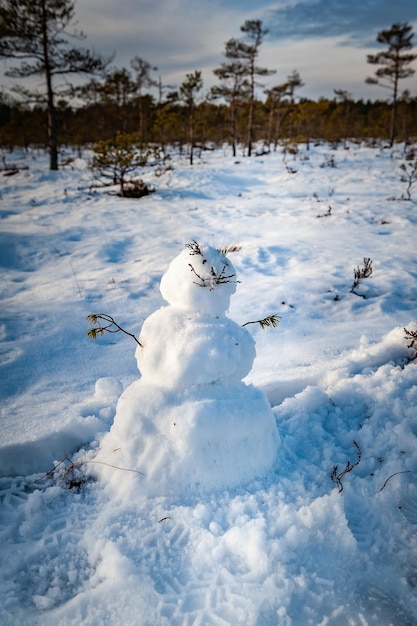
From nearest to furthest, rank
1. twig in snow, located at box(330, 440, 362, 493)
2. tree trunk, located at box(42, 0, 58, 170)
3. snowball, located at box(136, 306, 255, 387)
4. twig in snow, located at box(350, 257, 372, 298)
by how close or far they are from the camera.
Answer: snowball, located at box(136, 306, 255, 387), twig in snow, located at box(330, 440, 362, 493), twig in snow, located at box(350, 257, 372, 298), tree trunk, located at box(42, 0, 58, 170)

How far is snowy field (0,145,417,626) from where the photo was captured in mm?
1489

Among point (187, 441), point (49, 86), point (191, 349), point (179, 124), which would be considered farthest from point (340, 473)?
point (179, 124)

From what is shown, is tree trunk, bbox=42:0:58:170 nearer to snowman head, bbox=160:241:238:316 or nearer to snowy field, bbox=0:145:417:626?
snowy field, bbox=0:145:417:626

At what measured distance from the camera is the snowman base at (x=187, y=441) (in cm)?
186

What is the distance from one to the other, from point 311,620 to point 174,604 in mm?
598

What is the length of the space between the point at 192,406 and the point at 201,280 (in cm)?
73

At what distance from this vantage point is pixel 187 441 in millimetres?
1841

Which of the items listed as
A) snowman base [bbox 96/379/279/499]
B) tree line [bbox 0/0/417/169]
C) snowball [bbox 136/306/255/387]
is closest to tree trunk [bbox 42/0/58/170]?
tree line [bbox 0/0/417/169]

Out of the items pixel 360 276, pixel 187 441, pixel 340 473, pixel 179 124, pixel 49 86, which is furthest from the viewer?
pixel 179 124

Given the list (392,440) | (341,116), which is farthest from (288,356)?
(341,116)

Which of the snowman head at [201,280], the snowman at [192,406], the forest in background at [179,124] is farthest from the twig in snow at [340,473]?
the forest in background at [179,124]

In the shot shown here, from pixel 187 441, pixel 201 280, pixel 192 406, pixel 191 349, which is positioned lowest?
pixel 187 441

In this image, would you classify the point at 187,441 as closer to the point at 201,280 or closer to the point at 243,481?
the point at 243,481

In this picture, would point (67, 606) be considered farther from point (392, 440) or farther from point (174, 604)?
point (392, 440)
